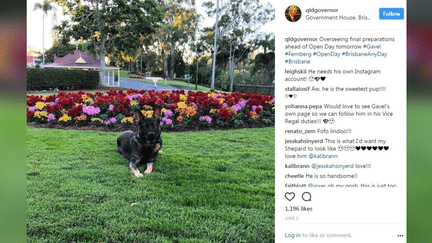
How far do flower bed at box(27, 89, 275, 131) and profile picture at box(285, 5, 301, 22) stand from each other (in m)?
4.58

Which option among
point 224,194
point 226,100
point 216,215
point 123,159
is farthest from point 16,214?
point 226,100

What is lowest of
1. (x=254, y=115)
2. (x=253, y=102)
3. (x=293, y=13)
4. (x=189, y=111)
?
(x=254, y=115)

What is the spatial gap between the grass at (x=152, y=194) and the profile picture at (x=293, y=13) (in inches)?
53.8

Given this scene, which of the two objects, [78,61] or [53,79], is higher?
[78,61]

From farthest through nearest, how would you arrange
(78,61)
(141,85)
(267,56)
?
(141,85)
(78,61)
(267,56)

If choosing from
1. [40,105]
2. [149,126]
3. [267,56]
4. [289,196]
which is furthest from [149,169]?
[40,105]

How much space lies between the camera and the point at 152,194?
256 cm

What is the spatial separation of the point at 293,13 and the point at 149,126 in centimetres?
249

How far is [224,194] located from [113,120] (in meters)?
3.71

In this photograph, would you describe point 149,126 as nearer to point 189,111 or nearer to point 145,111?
point 145,111

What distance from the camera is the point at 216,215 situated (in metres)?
2.12

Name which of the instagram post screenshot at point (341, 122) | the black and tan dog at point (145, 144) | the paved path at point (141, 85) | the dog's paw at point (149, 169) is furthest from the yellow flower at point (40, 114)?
the instagram post screenshot at point (341, 122)

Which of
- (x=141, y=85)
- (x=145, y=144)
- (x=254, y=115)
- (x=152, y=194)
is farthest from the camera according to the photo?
(x=141, y=85)

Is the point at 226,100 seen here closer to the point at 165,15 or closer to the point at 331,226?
the point at 165,15
